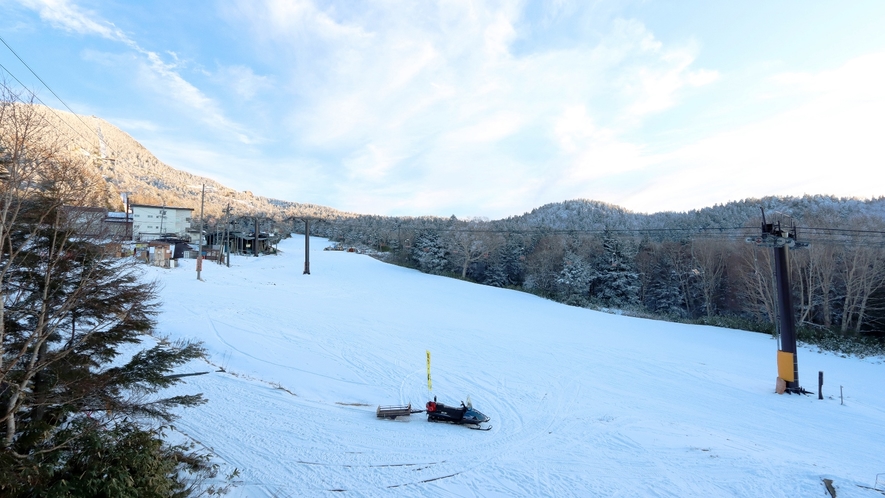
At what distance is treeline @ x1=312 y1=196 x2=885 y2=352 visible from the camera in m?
24.1

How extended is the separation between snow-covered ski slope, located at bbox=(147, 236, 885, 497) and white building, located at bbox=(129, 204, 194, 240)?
4540cm

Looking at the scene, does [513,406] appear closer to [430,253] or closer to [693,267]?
[430,253]

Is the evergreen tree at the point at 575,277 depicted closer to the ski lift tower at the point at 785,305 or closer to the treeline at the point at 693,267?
the treeline at the point at 693,267

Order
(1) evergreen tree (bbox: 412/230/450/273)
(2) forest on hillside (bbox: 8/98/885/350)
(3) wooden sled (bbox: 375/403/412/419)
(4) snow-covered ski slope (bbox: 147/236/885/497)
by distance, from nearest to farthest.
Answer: (4) snow-covered ski slope (bbox: 147/236/885/497)
(3) wooden sled (bbox: 375/403/412/419)
(2) forest on hillside (bbox: 8/98/885/350)
(1) evergreen tree (bbox: 412/230/450/273)

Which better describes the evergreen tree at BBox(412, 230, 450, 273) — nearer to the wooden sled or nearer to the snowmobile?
the wooden sled

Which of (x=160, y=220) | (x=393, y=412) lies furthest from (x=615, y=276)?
(x=160, y=220)

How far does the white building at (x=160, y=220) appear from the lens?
57.3 m

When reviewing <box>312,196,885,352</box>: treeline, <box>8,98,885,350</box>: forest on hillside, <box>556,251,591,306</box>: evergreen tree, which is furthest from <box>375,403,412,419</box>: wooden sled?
<box>556,251,591,306</box>: evergreen tree

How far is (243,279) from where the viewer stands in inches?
1104

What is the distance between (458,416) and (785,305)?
12.2m

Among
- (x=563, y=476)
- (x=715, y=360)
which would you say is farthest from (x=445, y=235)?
(x=563, y=476)

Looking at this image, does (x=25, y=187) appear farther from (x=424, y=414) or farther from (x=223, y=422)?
(x=424, y=414)

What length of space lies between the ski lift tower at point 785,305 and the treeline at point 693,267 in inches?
263

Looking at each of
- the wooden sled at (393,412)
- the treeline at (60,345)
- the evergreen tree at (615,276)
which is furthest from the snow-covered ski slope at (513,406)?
the evergreen tree at (615,276)
